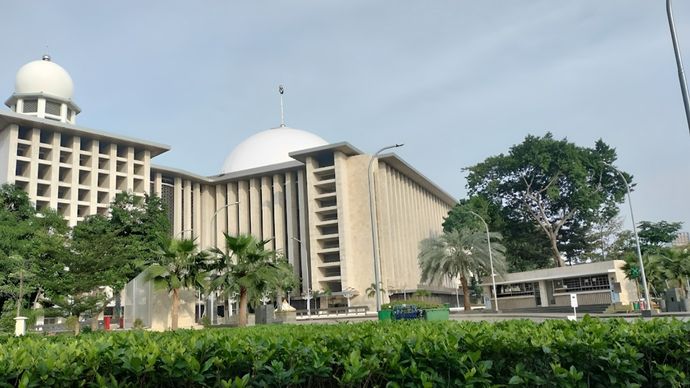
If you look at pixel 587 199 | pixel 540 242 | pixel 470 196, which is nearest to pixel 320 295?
pixel 470 196

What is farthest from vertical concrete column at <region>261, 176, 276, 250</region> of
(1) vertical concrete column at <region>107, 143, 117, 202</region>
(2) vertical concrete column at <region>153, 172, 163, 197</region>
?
(1) vertical concrete column at <region>107, 143, 117, 202</region>

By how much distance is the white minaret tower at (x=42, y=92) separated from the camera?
73.2 m

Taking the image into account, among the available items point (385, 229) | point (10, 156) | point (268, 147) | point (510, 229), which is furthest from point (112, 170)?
point (510, 229)

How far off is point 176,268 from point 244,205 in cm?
5338

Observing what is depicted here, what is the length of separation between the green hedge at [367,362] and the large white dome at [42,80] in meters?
79.3

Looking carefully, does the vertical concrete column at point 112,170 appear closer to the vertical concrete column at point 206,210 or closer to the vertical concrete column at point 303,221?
the vertical concrete column at point 206,210

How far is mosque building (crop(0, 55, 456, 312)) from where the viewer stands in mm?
63625

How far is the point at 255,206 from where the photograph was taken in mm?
79375

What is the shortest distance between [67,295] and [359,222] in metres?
40.5

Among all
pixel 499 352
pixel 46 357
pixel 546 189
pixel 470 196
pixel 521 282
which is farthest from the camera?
pixel 470 196

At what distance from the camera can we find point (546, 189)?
6419cm

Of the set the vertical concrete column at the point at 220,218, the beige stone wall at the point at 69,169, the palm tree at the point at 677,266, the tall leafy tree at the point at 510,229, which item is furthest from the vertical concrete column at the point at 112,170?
the palm tree at the point at 677,266

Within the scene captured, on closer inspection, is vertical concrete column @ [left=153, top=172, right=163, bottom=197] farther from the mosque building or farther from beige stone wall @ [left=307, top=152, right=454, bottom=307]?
beige stone wall @ [left=307, top=152, right=454, bottom=307]

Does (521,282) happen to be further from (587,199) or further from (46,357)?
(46,357)
